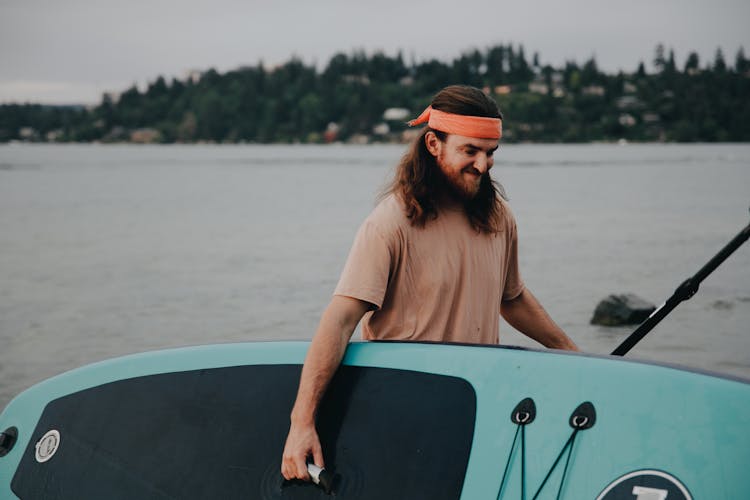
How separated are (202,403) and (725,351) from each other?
7726mm

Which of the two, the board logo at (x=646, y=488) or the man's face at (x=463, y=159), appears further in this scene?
the man's face at (x=463, y=159)

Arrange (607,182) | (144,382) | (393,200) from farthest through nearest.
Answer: (607,182)
(144,382)
(393,200)

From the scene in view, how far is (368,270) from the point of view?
2.51 meters

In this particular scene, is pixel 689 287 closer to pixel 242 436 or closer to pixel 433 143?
pixel 433 143

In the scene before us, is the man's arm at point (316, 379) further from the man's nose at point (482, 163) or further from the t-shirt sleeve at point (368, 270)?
the man's nose at point (482, 163)

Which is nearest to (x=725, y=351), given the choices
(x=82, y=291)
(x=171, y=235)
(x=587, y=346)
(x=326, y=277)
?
(x=587, y=346)

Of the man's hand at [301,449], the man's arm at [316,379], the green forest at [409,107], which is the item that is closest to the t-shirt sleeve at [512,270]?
the man's arm at [316,379]

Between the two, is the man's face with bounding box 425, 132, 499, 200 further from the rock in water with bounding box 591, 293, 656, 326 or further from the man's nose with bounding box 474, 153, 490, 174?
the rock in water with bounding box 591, 293, 656, 326

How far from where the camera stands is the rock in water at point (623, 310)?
10266mm

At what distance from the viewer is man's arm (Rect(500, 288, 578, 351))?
305 centimetres

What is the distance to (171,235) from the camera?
2141 centimetres

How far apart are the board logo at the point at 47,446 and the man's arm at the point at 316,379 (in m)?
0.99

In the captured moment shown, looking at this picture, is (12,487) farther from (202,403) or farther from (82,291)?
(82,291)

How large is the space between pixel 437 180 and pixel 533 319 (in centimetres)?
67
